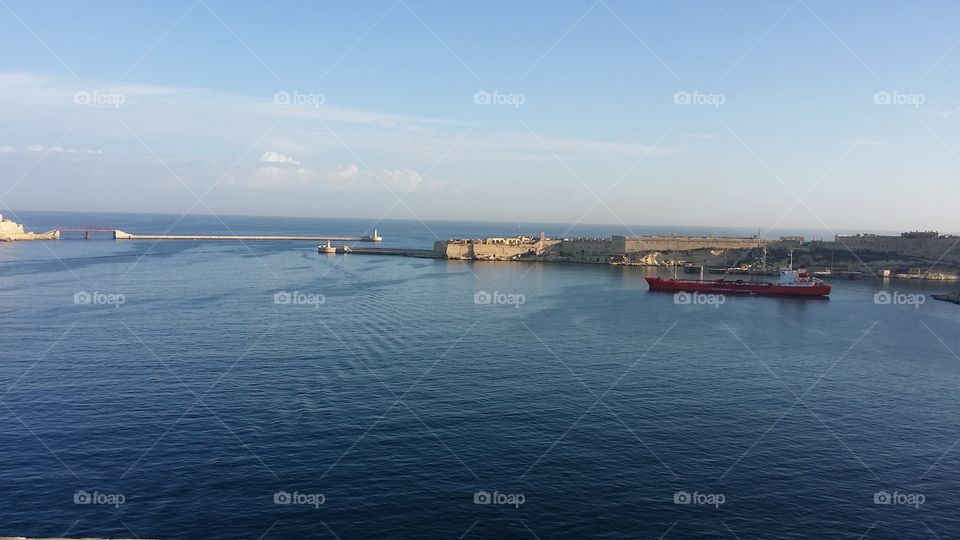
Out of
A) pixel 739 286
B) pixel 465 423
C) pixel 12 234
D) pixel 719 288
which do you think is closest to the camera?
pixel 465 423

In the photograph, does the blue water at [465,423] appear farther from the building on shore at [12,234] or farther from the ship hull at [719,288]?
the building on shore at [12,234]

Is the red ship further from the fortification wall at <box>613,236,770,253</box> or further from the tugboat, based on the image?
the fortification wall at <box>613,236,770,253</box>

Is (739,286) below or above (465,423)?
above

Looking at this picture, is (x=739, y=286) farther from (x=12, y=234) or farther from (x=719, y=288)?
(x=12, y=234)

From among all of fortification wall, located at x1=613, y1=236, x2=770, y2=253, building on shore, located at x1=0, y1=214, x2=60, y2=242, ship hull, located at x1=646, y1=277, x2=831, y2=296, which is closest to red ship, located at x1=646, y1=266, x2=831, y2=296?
ship hull, located at x1=646, y1=277, x2=831, y2=296

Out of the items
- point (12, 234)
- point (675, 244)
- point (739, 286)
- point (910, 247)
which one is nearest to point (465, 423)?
point (739, 286)

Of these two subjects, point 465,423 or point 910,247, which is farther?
point 910,247

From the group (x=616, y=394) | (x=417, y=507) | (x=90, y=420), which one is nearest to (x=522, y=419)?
(x=616, y=394)

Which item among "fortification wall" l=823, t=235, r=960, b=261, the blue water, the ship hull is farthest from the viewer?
"fortification wall" l=823, t=235, r=960, b=261

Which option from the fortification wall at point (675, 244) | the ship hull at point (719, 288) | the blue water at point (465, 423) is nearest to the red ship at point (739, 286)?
the ship hull at point (719, 288)

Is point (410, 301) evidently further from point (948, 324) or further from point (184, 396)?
point (948, 324)
